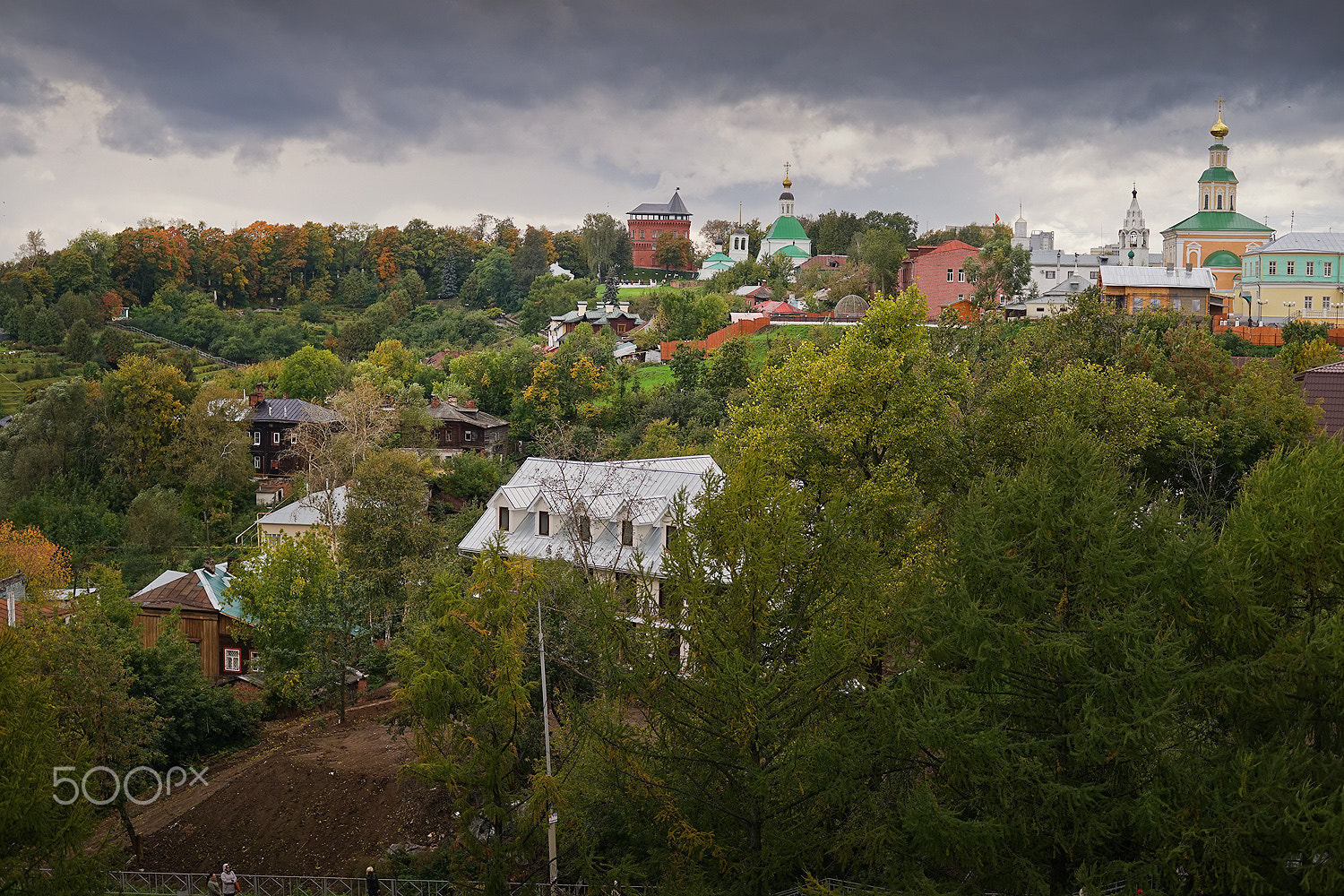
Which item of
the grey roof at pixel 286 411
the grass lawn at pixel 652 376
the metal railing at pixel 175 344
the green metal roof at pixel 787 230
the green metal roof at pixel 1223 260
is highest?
Answer: the green metal roof at pixel 787 230

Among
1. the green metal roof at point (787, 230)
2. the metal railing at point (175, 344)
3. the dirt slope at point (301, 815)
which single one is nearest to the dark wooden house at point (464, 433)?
the dirt slope at point (301, 815)

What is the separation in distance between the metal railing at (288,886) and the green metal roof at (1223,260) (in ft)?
215

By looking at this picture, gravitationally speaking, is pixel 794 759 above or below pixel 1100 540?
below

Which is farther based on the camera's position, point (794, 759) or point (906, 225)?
point (906, 225)

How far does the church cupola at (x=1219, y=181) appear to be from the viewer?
69125 millimetres

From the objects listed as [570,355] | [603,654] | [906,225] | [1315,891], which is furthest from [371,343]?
[1315,891]

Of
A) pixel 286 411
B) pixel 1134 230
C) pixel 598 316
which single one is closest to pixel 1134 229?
pixel 1134 230

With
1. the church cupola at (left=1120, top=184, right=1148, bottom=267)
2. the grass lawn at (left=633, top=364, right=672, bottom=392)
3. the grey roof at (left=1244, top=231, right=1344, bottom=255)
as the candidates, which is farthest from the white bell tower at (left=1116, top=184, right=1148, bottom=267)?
the grass lawn at (left=633, top=364, right=672, bottom=392)

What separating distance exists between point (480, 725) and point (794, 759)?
204 inches

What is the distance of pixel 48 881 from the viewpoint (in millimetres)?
14211

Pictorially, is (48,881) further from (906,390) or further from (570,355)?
(570,355)

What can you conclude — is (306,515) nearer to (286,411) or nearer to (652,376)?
(286,411)

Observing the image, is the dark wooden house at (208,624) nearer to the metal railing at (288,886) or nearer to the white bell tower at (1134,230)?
the metal railing at (288,886)

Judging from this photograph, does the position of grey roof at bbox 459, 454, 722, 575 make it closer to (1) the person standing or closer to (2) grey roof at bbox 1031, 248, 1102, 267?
(1) the person standing
